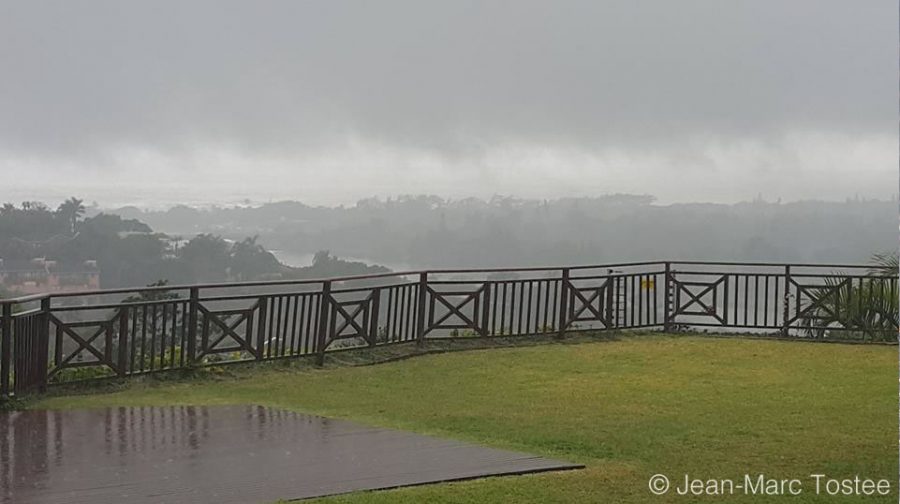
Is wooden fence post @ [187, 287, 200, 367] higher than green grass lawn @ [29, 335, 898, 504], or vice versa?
wooden fence post @ [187, 287, 200, 367]

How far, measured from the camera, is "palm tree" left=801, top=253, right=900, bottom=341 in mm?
12195

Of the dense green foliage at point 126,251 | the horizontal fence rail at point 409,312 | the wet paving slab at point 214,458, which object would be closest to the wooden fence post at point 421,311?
the horizontal fence rail at point 409,312

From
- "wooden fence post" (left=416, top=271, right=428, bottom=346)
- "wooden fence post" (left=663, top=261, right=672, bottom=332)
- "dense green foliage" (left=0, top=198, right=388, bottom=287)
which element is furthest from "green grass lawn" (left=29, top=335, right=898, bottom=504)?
"dense green foliage" (left=0, top=198, right=388, bottom=287)

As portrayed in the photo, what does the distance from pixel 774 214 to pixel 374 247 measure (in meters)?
14.6

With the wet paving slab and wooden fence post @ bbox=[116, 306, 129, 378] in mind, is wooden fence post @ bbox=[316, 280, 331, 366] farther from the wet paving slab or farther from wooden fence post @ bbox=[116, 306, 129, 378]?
the wet paving slab

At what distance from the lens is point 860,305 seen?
12352 millimetres

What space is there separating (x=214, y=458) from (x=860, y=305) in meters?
9.86

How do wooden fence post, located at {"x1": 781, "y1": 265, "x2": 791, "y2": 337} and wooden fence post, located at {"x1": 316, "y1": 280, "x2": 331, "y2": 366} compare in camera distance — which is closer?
wooden fence post, located at {"x1": 316, "y1": 280, "x2": 331, "y2": 366}

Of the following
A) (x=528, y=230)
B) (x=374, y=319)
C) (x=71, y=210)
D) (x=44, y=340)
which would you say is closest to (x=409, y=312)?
(x=374, y=319)

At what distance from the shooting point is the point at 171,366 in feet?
29.4

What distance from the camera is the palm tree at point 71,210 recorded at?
23.0 meters

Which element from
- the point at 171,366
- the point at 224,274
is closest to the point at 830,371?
the point at 171,366

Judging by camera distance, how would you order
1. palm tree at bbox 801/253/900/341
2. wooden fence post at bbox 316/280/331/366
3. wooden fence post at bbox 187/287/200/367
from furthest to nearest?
1. palm tree at bbox 801/253/900/341
2. wooden fence post at bbox 316/280/331/366
3. wooden fence post at bbox 187/287/200/367

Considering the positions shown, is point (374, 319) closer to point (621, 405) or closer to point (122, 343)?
point (122, 343)
